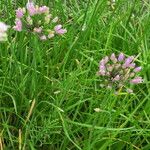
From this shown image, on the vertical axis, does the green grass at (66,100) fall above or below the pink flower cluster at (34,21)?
below

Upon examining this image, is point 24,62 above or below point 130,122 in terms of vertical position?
above

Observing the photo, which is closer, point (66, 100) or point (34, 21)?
point (34, 21)

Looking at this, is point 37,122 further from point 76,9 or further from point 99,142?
point 76,9

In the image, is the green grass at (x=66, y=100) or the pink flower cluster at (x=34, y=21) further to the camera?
Result: the green grass at (x=66, y=100)

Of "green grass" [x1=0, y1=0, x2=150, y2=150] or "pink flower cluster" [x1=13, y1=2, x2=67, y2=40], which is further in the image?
"green grass" [x1=0, y1=0, x2=150, y2=150]

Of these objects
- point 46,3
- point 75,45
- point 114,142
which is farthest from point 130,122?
point 46,3

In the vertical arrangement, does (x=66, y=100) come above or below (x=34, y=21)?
below

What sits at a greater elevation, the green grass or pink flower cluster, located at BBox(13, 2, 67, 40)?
pink flower cluster, located at BBox(13, 2, 67, 40)

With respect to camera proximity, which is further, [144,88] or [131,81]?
[144,88]
